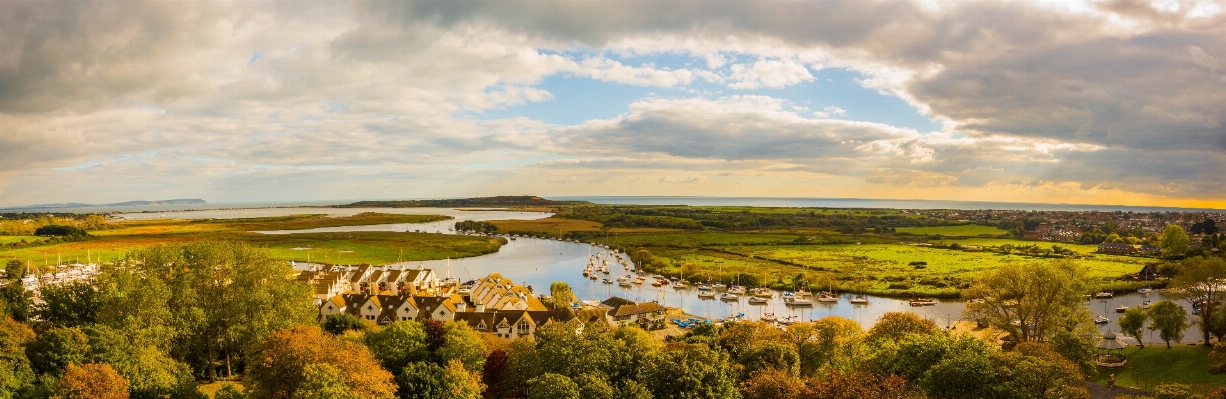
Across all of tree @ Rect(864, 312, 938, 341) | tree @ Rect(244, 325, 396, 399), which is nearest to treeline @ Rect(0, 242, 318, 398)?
tree @ Rect(244, 325, 396, 399)

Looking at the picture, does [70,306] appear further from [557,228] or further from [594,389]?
[557,228]

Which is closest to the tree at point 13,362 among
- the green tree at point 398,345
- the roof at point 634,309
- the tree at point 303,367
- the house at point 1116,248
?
the tree at point 303,367

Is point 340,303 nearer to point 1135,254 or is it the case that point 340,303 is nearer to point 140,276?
point 140,276

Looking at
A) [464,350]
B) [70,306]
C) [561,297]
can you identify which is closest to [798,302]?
[561,297]

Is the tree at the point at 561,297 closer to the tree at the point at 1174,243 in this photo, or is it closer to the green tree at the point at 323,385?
the green tree at the point at 323,385

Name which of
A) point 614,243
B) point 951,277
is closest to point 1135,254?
point 951,277

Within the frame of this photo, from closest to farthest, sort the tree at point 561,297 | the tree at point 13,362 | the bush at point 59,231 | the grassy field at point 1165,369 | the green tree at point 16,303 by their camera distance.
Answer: the tree at point 13,362 < the grassy field at point 1165,369 < the green tree at point 16,303 < the tree at point 561,297 < the bush at point 59,231
